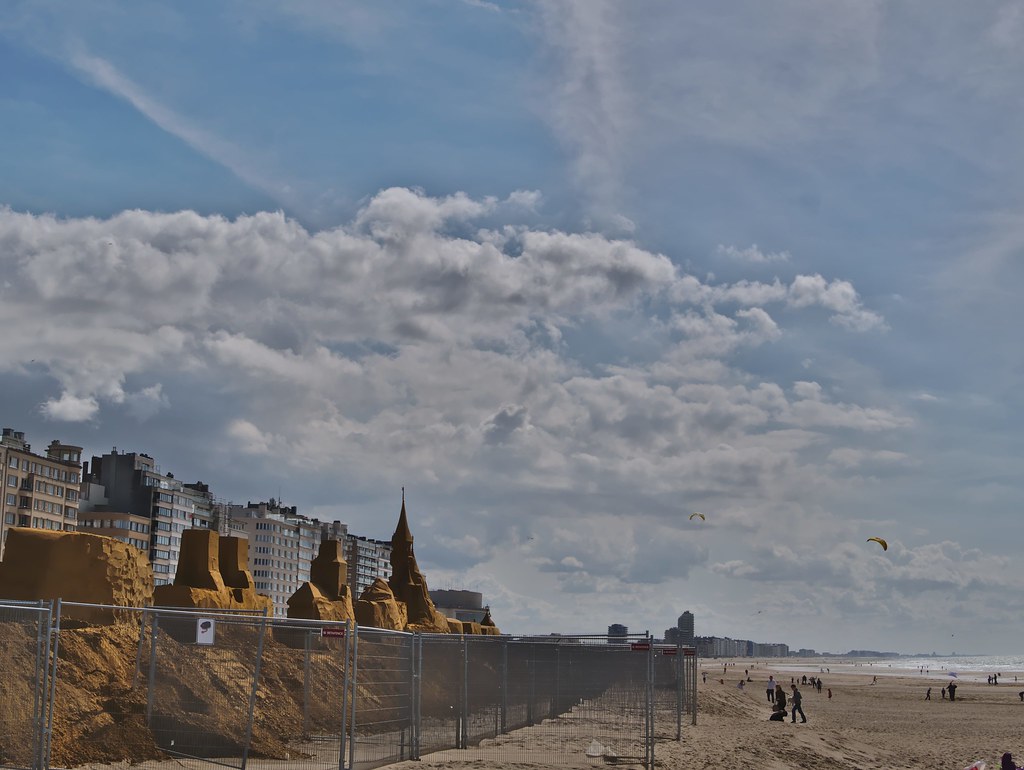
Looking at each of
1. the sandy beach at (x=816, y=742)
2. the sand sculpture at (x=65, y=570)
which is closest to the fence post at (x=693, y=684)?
the sandy beach at (x=816, y=742)

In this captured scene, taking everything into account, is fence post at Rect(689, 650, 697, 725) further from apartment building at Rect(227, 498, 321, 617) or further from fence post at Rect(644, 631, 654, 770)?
apartment building at Rect(227, 498, 321, 617)

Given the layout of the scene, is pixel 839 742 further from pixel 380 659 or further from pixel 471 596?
pixel 471 596

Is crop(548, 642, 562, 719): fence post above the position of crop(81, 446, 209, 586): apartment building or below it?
below

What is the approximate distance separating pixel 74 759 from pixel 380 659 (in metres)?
5.19

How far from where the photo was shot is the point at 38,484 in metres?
89.5

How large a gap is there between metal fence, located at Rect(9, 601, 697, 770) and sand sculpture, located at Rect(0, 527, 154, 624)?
11.8 inches

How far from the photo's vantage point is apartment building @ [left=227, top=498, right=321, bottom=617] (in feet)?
432

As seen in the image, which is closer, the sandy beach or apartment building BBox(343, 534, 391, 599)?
the sandy beach

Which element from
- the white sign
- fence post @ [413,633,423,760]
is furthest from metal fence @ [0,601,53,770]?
fence post @ [413,633,423,760]

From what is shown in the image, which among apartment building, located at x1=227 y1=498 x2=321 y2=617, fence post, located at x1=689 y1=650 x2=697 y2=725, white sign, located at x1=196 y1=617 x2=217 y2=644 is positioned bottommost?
fence post, located at x1=689 y1=650 x2=697 y2=725

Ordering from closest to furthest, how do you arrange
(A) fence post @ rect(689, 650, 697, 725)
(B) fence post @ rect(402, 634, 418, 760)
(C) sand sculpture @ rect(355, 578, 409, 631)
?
(B) fence post @ rect(402, 634, 418, 760) → (A) fence post @ rect(689, 650, 697, 725) → (C) sand sculpture @ rect(355, 578, 409, 631)

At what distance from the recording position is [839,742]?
3109cm

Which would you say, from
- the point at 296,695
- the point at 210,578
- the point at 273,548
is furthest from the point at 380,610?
the point at 273,548

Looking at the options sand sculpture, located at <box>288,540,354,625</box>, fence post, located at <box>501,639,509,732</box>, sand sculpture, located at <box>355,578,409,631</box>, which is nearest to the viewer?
fence post, located at <box>501,639,509,732</box>
